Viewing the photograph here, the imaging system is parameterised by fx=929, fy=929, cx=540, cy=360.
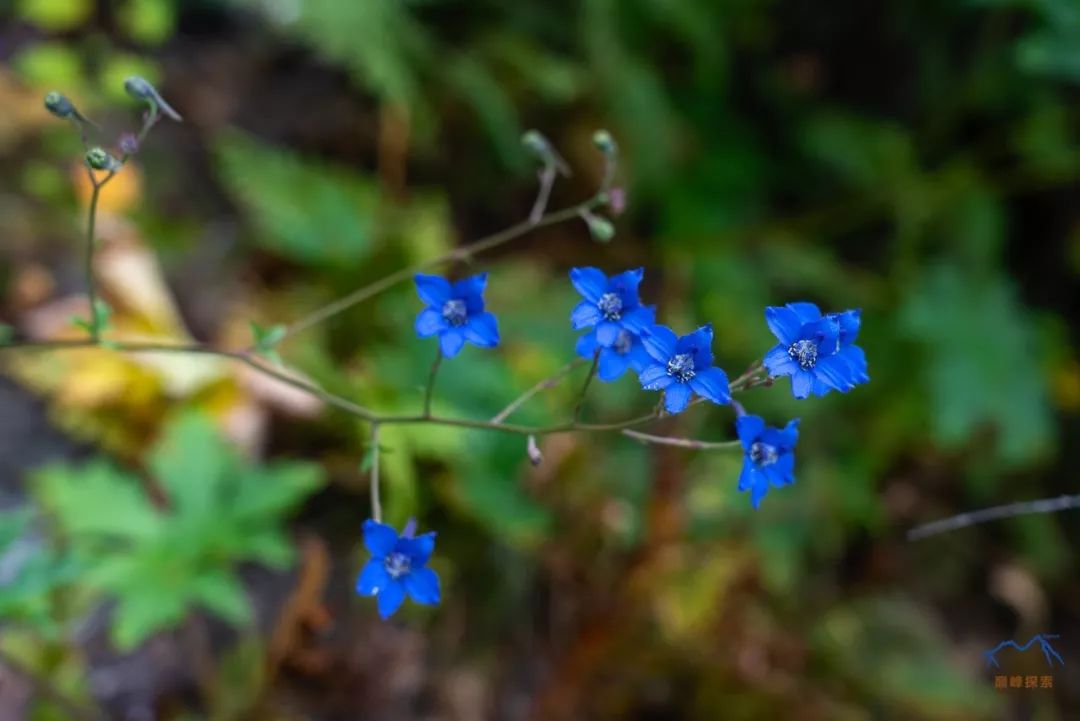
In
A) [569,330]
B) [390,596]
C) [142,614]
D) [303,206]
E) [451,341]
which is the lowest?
[390,596]

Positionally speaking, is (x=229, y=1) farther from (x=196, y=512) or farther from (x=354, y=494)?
(x=196, y=512)

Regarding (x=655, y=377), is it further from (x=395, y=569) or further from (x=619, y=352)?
(x=395, y=569)

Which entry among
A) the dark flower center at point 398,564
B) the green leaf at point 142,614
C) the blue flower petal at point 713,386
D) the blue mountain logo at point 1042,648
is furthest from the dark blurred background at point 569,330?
the blue flower petal at point 713,386

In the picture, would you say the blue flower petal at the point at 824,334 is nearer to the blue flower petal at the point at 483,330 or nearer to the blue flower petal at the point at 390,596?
the blue flower petal at the point at 483,330

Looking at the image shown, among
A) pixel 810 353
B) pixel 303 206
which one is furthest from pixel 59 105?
pixel 303 206

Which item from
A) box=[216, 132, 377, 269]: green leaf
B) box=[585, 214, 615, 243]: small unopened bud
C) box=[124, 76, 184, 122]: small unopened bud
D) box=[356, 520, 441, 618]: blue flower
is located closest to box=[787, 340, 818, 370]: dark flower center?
box=[585, 214, 615, 243]: small unopened bud

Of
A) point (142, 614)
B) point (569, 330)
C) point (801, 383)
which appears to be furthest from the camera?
point (569, 330)
